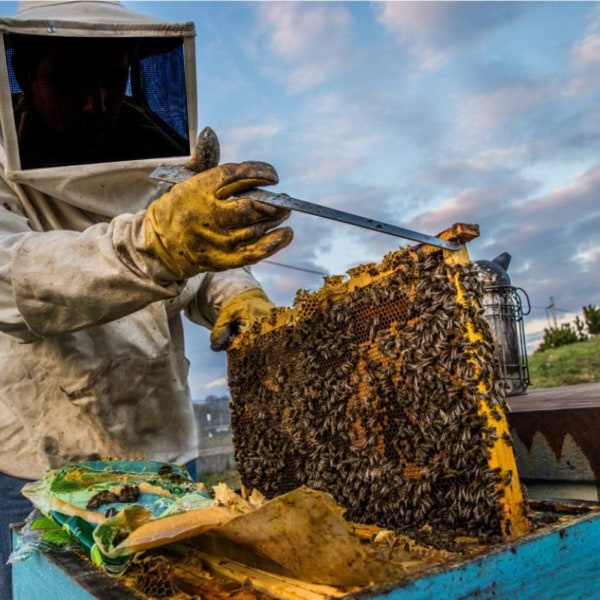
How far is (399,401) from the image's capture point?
6.89 ft

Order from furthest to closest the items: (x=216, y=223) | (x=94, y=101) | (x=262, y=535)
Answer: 1. (x=94, y=101)
2. (x=216, y=223)
3. (x=262, y=535)

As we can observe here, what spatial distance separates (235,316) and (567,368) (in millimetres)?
9947

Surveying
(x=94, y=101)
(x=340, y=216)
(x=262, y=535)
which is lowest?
(x=262, y=535)

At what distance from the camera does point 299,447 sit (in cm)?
259

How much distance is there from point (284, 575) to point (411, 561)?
13.4 inches

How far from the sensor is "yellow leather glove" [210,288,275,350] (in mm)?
3230

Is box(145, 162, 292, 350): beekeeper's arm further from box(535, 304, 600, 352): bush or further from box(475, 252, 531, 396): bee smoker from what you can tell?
box(535, 304, 600, 352): bush

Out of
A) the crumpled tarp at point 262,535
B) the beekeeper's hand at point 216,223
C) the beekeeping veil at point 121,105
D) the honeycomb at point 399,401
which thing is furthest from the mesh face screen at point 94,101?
the crumpled tarp at point 262,535

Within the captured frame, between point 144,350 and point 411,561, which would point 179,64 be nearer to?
point 144,350

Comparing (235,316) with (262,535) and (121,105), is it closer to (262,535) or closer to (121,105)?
(121,105)

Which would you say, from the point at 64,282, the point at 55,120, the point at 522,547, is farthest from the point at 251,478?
the point at 55,120

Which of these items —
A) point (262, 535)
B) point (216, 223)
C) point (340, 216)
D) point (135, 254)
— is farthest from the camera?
point (135, 254)

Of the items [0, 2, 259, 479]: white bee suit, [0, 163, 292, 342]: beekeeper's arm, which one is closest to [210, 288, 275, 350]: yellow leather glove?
[0, 2, 259, 479]: white bee suit

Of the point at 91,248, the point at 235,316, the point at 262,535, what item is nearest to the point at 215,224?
the point at 91,248
